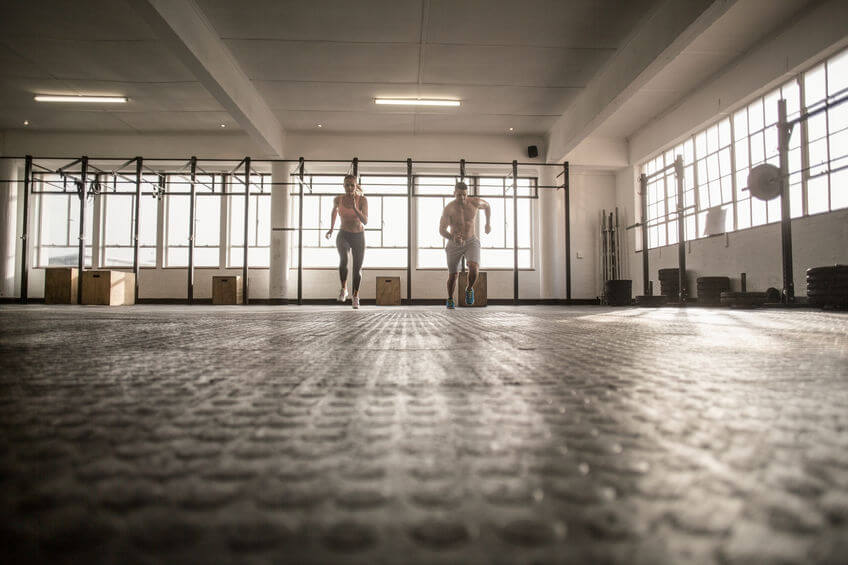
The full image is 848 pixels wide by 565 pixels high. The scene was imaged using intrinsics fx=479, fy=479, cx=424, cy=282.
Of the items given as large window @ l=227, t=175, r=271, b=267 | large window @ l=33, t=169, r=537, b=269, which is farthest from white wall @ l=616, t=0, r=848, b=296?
large window @ l=227, t=175, r=271, b=267

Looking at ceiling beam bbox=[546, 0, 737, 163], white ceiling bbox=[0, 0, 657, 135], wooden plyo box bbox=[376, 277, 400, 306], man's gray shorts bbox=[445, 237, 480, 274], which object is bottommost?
wooden plyo box bbox=[376, 277, 400, 306]

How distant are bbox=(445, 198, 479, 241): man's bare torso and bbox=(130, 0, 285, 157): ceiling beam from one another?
2.83m

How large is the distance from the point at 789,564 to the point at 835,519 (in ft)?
0.18

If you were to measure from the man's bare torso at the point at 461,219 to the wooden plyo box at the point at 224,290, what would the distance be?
13.5 feet

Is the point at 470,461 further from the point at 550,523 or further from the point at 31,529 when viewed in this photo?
the point at 31,529

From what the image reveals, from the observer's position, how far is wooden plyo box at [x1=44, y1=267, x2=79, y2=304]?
267 inches

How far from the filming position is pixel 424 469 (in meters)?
0.24

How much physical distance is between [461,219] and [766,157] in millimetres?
3503

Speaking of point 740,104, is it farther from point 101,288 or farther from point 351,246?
point 101,288

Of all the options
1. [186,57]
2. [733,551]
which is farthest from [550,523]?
[186,57]

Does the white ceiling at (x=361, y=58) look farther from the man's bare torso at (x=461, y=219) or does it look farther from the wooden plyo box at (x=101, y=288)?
the wooden plyo box at (x=101, y=288)

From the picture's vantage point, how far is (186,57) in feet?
15.1

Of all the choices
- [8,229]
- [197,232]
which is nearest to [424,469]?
[197,232]

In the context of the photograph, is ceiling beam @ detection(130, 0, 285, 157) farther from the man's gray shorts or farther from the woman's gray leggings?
the man's gray shorts
